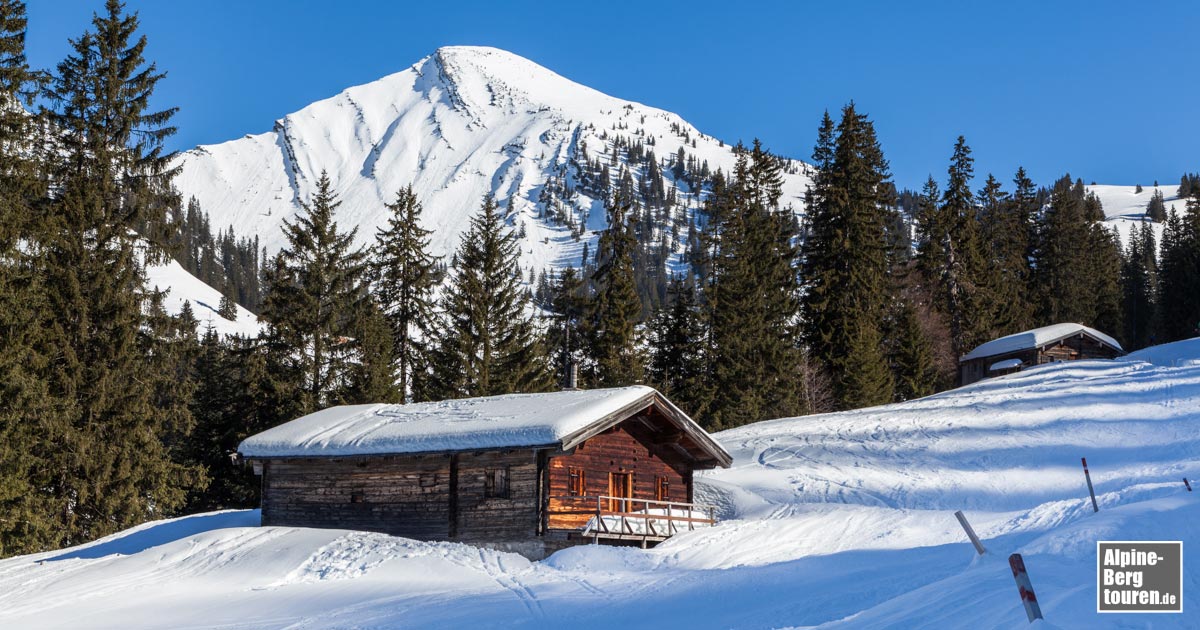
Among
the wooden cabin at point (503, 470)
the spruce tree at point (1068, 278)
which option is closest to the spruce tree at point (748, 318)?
the wooden cabin at point (503, 470)

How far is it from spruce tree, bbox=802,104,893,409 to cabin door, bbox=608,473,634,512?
24.9 metres

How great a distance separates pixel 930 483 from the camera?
33875 millimetres

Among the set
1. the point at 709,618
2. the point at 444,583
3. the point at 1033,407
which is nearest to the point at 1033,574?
the point at 709,618

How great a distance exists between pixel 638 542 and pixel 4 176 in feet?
69.4

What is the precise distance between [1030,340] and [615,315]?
27342 mm

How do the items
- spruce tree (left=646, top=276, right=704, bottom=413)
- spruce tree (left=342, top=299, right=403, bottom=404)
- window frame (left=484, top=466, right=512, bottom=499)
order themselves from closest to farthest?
window frame (left=484, top=466, right=512, bottom=499) → spruce tree (left=342, top=299, right=403, bottom=404) → spruce tree (left=646, top=276, right=704, bottom=413)

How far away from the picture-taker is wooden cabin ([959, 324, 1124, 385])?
60062 mm

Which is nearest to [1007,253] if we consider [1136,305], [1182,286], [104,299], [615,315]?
[1182,286]

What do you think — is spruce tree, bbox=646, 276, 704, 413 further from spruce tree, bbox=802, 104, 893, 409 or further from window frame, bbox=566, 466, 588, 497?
window frame, bbox=566, 466, 588, 497

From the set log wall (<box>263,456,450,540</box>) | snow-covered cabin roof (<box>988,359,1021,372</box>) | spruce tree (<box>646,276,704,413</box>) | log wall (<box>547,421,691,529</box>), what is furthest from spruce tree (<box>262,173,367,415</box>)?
snow-covered cabin roof (<box>988,359,1021,372</box>)

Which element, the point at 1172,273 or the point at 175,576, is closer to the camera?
the point at 175,576

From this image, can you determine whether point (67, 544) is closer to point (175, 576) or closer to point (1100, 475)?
point (175, 576)

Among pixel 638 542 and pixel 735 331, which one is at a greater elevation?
pixel 735 331

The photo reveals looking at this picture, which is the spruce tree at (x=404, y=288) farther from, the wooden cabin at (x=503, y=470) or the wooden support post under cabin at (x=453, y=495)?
the wooden support post under cabin at (x=453, y=495)
